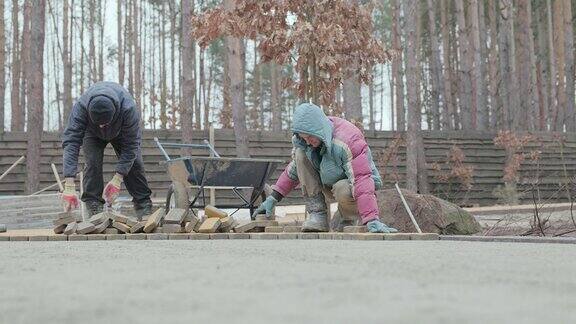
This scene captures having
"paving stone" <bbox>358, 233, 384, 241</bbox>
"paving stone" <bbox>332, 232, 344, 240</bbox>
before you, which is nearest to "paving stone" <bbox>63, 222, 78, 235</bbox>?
"paving stone" <bbox>332, 232, 344, 240</bbox>

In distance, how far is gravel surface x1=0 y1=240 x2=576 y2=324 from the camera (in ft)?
6.30

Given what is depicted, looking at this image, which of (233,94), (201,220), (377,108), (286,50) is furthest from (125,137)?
(377,108)

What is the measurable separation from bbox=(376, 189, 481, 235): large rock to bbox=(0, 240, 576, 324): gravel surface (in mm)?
3087

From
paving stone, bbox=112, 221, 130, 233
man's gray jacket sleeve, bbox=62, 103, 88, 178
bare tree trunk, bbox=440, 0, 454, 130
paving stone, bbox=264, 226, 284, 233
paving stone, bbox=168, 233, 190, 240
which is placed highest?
bare tree trunk, bbox=440, 0, 454, 130

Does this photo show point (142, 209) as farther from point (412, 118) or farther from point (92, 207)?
point (412, 118)

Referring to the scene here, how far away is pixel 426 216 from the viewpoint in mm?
7188

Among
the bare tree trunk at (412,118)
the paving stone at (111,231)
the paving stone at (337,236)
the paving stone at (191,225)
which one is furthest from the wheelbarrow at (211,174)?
the bare tree trunk at (412,118)

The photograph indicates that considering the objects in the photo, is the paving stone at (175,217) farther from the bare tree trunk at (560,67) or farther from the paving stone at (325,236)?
the bare tree trunk at (560,67)

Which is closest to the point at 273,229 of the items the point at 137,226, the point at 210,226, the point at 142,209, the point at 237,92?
the point at 210,226

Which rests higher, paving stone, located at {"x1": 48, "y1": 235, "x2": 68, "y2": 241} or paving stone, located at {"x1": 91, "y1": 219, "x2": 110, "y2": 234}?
paving stone, located at {"x1": 91, "y1": 219, "x2": 110, "y2": 234}

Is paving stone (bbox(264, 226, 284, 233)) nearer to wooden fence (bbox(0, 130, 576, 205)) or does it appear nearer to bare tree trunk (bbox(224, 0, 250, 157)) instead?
bare tree trunk (bbox(224, 0, 250, 157))

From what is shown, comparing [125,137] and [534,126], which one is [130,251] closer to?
[125,137]

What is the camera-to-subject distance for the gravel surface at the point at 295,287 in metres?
1.92

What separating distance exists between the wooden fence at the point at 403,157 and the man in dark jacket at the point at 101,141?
7312 millimetres
